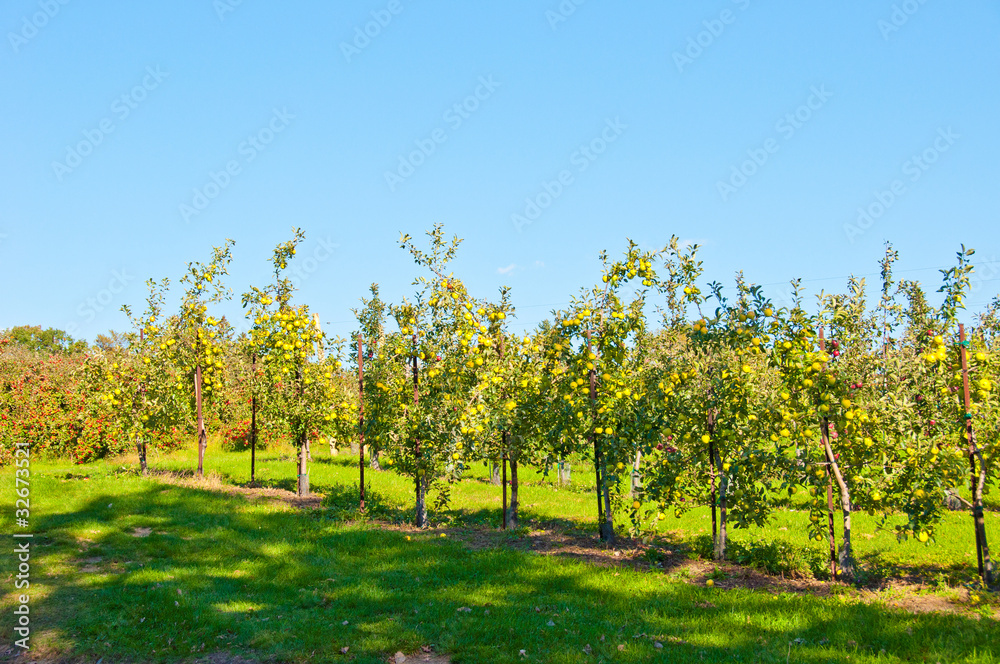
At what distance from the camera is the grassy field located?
6.89m

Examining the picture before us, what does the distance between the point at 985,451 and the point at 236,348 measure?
19620 millimetres

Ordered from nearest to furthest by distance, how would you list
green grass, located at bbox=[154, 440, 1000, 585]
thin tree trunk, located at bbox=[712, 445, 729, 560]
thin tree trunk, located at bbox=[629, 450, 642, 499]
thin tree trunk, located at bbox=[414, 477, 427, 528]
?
green grass, located at bbox=[154, 440, 1000, 585] < thin tree trunk, located at bbox=[712, 445, 729, 560] < thin tree trunk, located at bbox=[629, 450, 642, 499] < thin tree trunk, located at bbox=[414, 477, 427, 528]

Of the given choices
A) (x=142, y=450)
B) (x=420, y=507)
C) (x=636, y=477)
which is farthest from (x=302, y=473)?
(x=636, y=477)

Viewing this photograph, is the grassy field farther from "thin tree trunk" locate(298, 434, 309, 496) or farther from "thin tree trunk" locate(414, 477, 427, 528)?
"thin tree trunk" locate(298, 434, 309, 496)

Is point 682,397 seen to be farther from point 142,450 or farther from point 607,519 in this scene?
point 142,450

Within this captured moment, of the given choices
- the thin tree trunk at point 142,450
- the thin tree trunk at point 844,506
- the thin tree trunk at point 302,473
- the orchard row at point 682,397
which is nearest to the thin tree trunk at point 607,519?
the orchard row at point 682,397

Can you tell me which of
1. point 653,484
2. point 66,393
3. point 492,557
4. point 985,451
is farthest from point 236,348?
point 985,451

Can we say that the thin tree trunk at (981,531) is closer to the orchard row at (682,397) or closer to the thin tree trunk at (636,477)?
the orchard row at (682,397)

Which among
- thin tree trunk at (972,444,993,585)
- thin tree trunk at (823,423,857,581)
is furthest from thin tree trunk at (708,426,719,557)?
thin tree trunk at (972,444,993,585)

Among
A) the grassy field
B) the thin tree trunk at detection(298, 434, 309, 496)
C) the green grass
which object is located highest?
the thin tree trunk at detection(298, 434, 309, 496)

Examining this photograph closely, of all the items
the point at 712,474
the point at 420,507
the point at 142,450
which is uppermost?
the point at 712,474

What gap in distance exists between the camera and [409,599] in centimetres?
852

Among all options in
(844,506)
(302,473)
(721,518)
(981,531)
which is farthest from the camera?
(302,473)

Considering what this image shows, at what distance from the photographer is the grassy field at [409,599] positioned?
6891 mm
